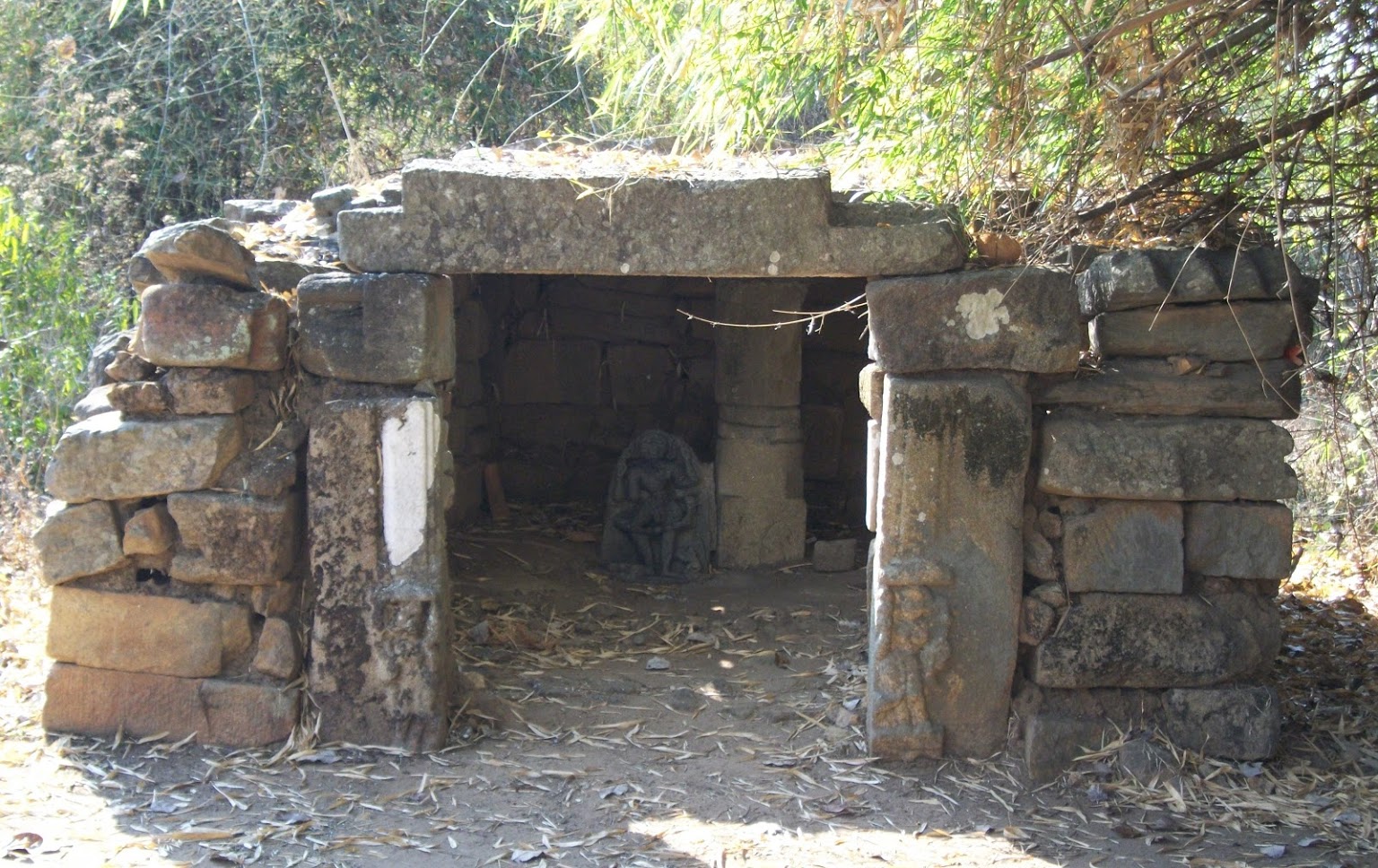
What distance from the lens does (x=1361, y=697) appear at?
441cm

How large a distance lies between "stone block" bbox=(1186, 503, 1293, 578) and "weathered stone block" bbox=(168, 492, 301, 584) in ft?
9.69

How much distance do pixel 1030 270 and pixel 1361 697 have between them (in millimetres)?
2160

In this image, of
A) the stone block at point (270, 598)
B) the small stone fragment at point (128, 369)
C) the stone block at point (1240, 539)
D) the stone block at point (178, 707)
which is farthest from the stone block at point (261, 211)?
the stone block at point (1240, 539)

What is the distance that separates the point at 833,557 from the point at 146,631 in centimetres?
378

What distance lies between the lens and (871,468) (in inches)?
161

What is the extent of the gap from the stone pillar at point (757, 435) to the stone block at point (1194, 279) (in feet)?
9.60

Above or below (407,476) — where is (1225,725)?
below

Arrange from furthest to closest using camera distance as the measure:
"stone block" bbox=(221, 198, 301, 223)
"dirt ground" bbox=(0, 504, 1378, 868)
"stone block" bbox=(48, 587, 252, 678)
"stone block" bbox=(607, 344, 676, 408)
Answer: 1. "stone block" bbox=(607, 344, 676, 408)
2. "stone block" bbox=(221, 198, 301, 223)
3. "stone block" bbox=(48, 587, 252, 678)
4. "dirt ground" bbox=(0, 504, 1378, 868)

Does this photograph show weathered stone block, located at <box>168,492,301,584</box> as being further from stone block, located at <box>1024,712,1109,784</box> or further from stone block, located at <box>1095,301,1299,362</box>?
stone block, located at <box>1095,301,1299,362</box>

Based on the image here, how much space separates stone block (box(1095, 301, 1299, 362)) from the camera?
375cm

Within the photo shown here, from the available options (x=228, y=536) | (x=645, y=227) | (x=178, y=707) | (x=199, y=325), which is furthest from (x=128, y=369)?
(x=645, y=227)

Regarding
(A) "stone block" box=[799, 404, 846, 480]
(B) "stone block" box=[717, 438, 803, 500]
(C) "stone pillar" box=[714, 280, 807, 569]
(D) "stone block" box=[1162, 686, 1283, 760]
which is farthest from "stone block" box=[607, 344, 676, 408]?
(D) "stone block" box=[1162, 686, 1283, 760]

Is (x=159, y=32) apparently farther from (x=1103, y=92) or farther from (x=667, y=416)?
(x=1103, y=92)

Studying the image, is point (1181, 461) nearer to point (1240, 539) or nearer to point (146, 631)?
point (1240, 539)
